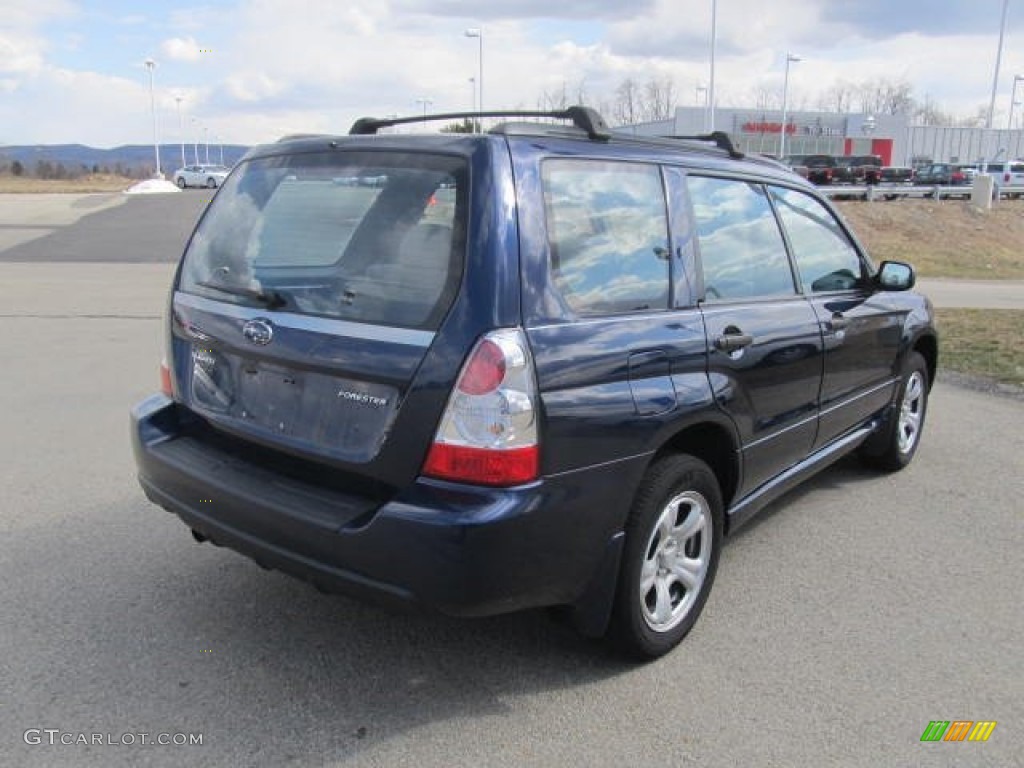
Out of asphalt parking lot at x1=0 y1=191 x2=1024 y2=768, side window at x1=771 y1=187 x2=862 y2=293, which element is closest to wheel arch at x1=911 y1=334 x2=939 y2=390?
asphalt parking lot at x1=0 y1=191 x2=1024 y2=768

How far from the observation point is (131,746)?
2639mm

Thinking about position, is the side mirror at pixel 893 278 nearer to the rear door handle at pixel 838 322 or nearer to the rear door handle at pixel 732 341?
the rear door handle at pixel 838 322

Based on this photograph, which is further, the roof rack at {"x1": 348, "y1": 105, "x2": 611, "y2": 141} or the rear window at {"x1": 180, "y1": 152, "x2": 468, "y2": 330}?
the roof rack at {"x1": 348, "y1": 105, "x2": 611, "y2": 141}

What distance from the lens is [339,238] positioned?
311 cm

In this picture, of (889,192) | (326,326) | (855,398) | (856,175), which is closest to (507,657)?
(326,326)

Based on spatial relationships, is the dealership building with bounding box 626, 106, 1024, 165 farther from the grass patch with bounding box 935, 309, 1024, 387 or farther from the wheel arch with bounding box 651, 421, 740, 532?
the wheel arch with bounding box 651, 421, 740, 532

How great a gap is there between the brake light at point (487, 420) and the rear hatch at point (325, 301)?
7 cm

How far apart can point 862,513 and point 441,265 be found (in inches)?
123

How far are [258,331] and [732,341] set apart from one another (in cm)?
177

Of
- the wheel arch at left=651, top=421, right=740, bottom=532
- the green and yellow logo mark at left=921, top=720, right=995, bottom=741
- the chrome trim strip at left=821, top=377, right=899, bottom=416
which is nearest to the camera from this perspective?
the green and yellow logo mark at left=921, top=720, right=995, bottom=741

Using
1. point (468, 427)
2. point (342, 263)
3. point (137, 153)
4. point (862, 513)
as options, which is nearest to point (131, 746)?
point (468, 427)

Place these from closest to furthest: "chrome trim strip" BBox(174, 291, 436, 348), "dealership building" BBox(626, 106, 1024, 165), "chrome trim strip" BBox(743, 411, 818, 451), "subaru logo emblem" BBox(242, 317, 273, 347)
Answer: "chrome trim strip" BBox(174, 291, 436, 348) < "subaru logo emblem" BBox(242, 317, 273, 347) < "chrome trim strip" BBox(743, 411, 818, 451) < "dealership building" BBox(626, 106, 1024, 165)

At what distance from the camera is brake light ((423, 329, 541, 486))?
2529mm

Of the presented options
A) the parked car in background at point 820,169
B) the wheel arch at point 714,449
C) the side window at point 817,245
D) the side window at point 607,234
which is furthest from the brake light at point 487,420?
the parked car in background at point 820,169
